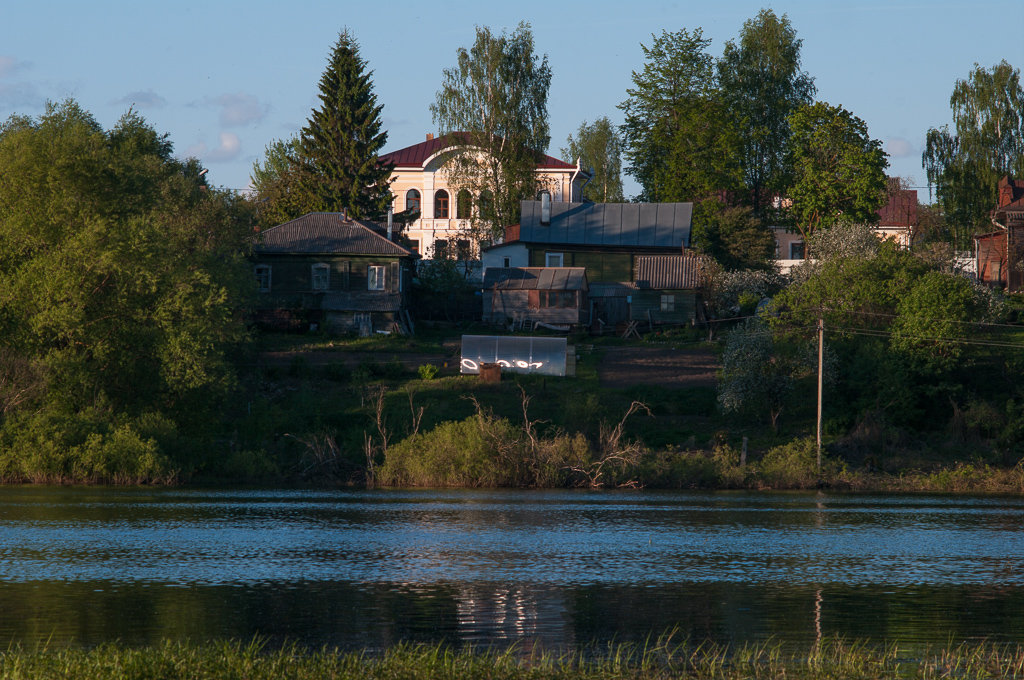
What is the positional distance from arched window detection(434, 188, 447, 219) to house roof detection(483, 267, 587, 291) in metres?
20.2

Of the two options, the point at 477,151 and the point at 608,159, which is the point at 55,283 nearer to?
the point at 477,151

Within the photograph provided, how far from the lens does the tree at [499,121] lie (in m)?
79.1

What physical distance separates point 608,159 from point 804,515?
74802mm

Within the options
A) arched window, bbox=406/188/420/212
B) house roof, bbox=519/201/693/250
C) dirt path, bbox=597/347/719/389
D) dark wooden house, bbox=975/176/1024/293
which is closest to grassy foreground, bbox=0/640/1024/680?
dirt path, bbox=597/347/719/389

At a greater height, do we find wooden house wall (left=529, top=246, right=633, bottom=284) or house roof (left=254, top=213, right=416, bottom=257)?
house roof (left=254, top=213, right=416, bottom=257)

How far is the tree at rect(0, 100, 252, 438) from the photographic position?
4200 centimetres

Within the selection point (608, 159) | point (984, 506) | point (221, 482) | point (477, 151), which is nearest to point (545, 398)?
point (221, 482)

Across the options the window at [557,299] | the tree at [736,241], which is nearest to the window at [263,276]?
the window at [557,299]

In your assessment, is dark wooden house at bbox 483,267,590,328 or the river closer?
the river

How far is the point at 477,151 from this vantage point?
3145 inches

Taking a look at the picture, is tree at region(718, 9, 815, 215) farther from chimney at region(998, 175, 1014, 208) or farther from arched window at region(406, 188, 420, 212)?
arched window at region(406, 188, 420, 212)

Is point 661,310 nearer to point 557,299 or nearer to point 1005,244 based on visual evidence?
point 557,299

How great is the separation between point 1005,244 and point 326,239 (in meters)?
43.4

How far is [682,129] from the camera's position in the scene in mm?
78625
